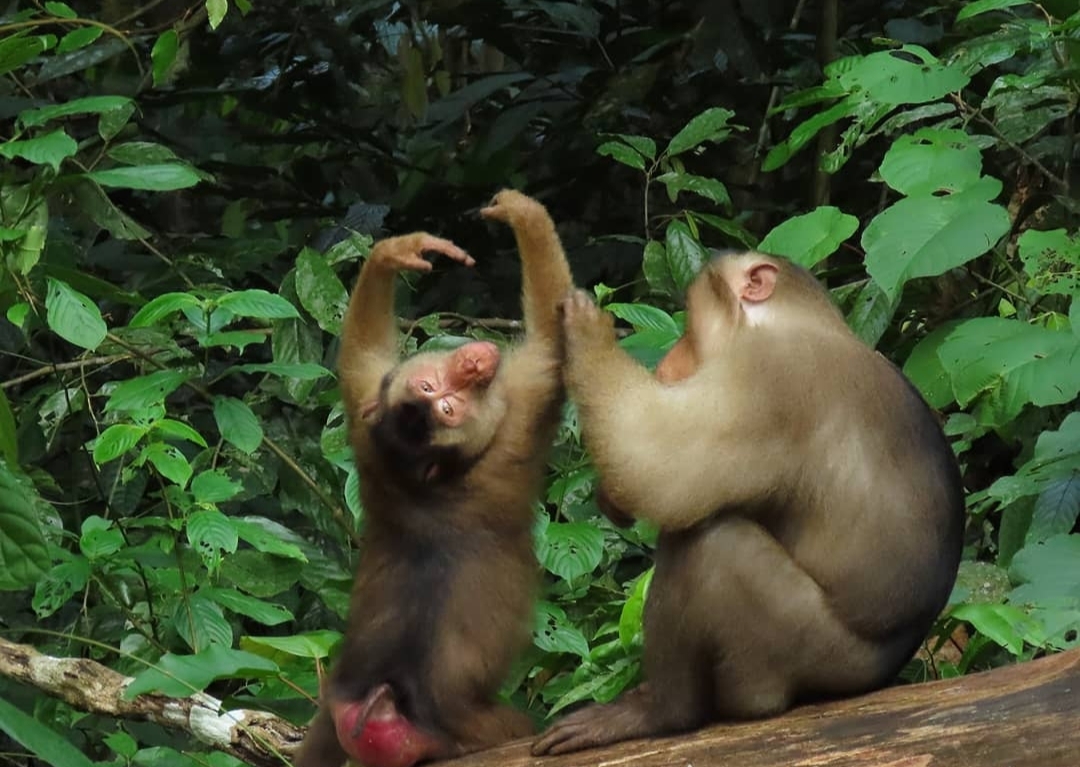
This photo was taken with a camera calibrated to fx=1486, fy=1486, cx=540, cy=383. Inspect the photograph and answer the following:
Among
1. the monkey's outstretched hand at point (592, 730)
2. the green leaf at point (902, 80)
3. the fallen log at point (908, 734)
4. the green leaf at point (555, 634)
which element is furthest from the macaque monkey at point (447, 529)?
the green leaf at point (902, 80)

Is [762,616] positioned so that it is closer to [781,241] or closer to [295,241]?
[781,241]

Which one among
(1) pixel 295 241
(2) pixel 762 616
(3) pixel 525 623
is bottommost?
(1) pixel 295 241

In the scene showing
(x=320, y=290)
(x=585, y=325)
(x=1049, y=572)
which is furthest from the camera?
(x=320, y=290)

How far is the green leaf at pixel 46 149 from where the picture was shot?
14.4 feet

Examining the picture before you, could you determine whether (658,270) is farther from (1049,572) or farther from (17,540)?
(17,540)

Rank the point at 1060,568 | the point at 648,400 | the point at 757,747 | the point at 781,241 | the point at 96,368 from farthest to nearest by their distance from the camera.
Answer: the point at 96,368, the point at 781,241, the point at 1060,568, the point at 648,400, the point at 757,747

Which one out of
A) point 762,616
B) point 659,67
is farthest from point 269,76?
point 762,616

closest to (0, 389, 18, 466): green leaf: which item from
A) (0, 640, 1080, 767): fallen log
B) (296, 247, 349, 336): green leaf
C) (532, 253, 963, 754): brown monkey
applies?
(296, 247, 349, 336): green leaf

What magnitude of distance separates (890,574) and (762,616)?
353 mm

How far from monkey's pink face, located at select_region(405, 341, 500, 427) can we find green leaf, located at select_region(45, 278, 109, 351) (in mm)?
982

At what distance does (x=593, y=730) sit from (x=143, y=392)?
5.75 feet

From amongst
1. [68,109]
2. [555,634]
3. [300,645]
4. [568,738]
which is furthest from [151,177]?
[568,738]

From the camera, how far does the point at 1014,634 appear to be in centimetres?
373

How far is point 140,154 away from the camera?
209 inches
